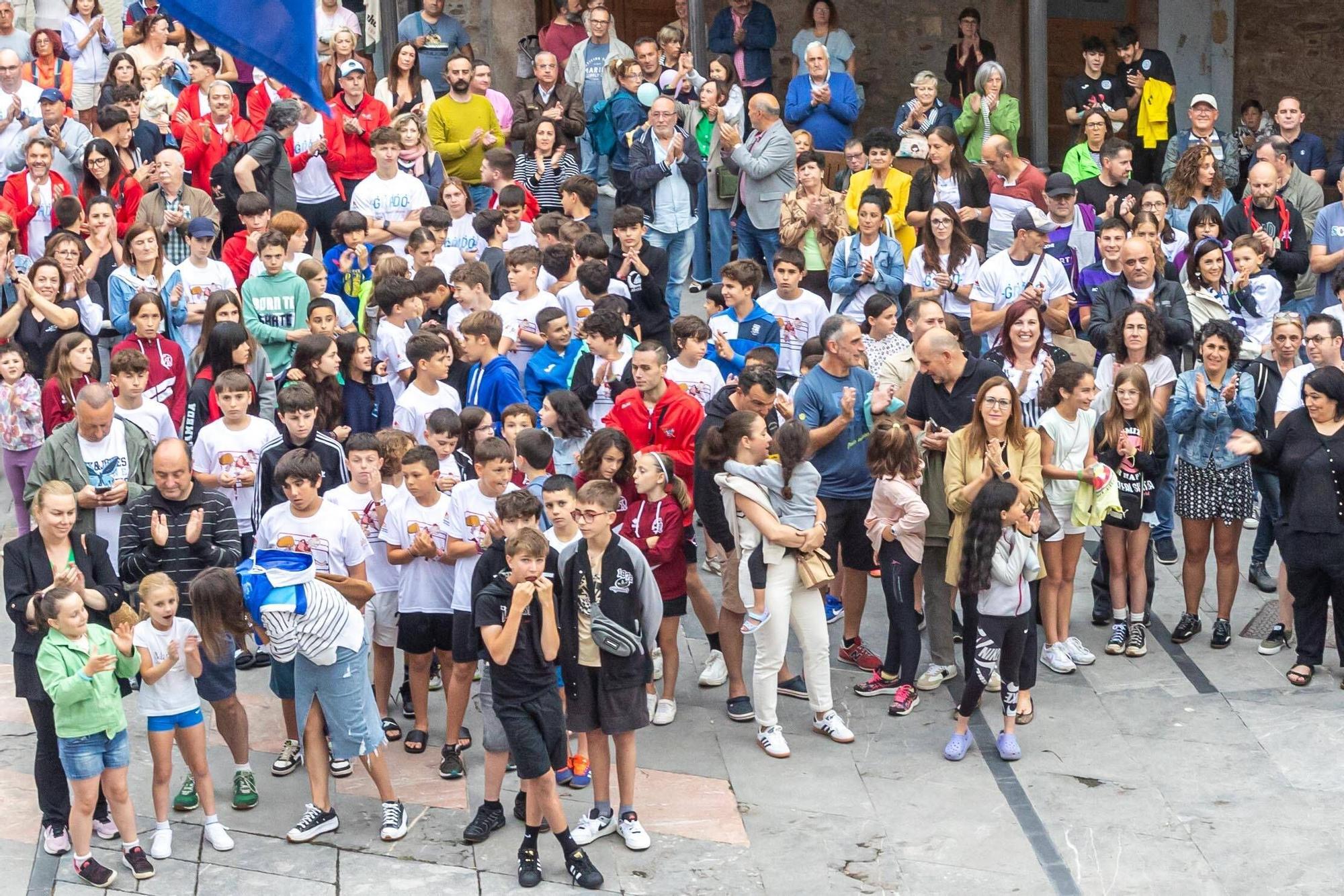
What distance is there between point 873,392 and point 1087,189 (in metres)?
3.98

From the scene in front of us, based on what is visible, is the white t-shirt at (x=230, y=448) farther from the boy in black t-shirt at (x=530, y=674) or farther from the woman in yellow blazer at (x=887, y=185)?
the woman in yellow blazer at (x=887, y=185)

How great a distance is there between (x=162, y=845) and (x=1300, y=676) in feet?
18.5

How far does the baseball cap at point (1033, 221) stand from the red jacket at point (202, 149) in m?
5.83

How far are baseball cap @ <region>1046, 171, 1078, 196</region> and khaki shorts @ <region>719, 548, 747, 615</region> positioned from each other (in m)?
4.10

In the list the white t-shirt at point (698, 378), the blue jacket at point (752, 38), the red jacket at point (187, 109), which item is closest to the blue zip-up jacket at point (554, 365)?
the white t-shirt at point (698, 378)

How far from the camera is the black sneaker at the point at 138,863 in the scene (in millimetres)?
7211

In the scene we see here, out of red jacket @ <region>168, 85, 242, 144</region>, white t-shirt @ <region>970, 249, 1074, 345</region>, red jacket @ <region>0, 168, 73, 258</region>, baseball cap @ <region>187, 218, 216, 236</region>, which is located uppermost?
red jacket @ <region>168, 85, 242, 144</region>

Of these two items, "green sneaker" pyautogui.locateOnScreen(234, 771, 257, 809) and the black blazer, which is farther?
"green sneaker" pyautogui.locateOnScreen(234, 771, 257, 809)

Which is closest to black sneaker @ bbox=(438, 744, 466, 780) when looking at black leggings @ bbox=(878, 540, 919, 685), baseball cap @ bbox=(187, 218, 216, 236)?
black leggings @ bbox=(878, 540, 919, 685)

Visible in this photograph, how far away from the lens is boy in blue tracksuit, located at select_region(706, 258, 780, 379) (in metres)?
10.1

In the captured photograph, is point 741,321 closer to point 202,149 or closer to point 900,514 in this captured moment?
point 900,514

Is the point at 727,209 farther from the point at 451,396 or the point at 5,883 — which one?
the point at 5,883

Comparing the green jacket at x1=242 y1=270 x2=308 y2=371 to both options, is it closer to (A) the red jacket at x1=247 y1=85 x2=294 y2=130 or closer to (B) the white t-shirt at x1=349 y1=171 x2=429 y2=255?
(B) the white t-shirt at x1=349 y1=171 x2=429 y2=255

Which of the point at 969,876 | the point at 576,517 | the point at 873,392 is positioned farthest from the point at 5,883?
the point at 873,392
